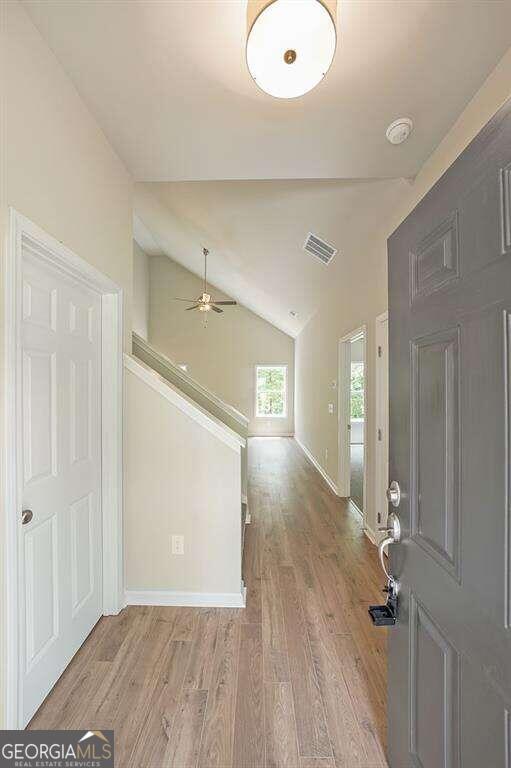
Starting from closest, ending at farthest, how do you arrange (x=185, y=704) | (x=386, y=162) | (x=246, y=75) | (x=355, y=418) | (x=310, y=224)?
1. (x=246, y=75)
2. (x=185, y=704)
3. (x=386, y=162)
4. (x=310, y=224)
5. (x=355, y=418)

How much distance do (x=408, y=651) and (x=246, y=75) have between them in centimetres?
218

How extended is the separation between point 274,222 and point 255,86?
2.26 m

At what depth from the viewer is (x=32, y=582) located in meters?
1.50

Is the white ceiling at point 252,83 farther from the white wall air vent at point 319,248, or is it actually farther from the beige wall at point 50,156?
the white wall air vent at point 319,248

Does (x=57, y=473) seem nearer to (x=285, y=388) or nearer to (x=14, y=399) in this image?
(x=14, y=399)

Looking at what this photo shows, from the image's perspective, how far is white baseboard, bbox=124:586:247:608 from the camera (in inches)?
90.6

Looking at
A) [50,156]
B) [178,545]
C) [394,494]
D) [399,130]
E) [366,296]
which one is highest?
[399,130]

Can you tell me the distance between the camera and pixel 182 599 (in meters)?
2.30

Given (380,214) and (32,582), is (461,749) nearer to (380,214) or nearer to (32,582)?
(32,582)

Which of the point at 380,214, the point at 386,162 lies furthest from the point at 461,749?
the point at 380,214

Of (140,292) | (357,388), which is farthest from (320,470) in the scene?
(140,292)

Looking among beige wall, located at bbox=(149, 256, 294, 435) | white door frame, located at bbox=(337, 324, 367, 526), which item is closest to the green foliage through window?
beige wall, located at bbox=(149, 256, 294, 435)

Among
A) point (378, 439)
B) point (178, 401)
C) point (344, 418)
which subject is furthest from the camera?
point (344, 418)

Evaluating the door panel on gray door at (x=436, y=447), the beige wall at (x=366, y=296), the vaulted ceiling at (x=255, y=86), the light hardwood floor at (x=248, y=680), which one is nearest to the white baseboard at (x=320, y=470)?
the beige wall at (x=366, y=296)
